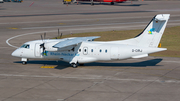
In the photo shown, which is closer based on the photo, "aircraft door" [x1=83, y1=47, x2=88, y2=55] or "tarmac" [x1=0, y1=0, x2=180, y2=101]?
"tarmac" [x1=0, y1=0, x2=180, y2=101]

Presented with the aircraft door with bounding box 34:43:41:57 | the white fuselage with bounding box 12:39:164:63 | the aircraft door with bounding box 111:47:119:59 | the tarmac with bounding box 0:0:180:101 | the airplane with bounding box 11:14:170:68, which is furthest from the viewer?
the aircraft door with bounding box 34:43:41:57

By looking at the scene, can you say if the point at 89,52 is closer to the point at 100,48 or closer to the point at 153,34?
the point at 100,48

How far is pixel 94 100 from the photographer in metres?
21.1

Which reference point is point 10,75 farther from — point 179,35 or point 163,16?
point 179,35

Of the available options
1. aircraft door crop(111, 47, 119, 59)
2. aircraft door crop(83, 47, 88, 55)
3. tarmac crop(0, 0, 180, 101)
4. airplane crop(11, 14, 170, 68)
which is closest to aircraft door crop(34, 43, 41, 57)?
airplane crop(11, 14, 170, 68)

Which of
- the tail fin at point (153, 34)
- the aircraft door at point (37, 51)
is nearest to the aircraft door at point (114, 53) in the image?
the tail fin at point (153, 34)

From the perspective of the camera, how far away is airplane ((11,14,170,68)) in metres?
29.6

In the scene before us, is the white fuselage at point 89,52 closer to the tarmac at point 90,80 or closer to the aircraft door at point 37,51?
the aircraft door at point 37,51

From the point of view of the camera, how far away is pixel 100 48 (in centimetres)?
3064

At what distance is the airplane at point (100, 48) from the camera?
29578 mm

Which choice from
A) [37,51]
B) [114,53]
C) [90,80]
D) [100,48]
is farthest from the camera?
[37,51]

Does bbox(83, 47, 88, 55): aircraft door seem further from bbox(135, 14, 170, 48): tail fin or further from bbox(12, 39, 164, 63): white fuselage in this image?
A: bbox(135, 14, 170, 48): tail fin

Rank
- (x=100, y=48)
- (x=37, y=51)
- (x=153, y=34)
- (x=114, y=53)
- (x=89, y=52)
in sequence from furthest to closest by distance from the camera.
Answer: (x=37, y=51) → (x=89, y=52) → (x=100, y=48) → (x=114, y=53) → (x=153, y=34)

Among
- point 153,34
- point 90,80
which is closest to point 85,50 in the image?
point 90,80
